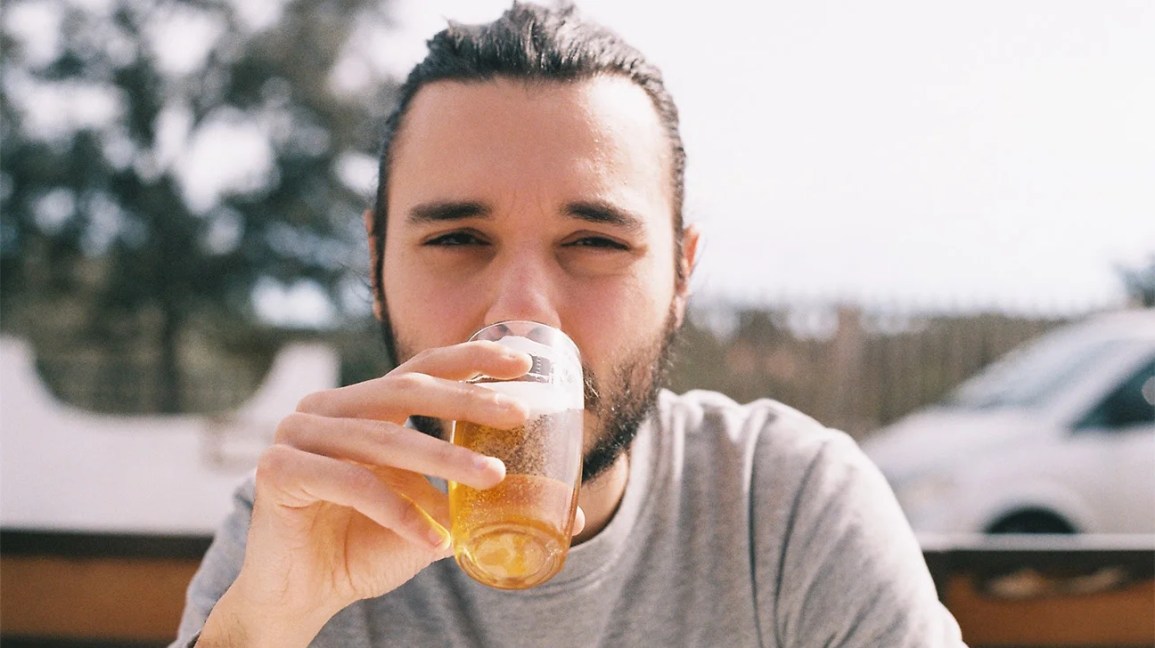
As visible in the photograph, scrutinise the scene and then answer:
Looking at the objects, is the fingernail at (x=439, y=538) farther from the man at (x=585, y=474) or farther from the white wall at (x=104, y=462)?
the white wall at (x=104, y=462)

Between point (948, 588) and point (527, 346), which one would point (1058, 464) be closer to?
point (948, 588)

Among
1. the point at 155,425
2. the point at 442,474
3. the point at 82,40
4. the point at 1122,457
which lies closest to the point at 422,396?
the point at 442,474

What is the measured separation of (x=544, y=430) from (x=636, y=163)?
61 centimetres

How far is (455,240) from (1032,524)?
4206mm

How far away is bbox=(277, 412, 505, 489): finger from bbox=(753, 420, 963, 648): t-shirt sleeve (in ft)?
2.23

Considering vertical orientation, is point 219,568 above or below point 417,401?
below

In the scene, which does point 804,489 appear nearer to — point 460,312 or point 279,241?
point 460,312

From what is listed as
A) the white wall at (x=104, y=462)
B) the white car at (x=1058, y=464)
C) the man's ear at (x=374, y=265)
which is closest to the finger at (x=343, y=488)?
the man's ear at (x=374, y=265)

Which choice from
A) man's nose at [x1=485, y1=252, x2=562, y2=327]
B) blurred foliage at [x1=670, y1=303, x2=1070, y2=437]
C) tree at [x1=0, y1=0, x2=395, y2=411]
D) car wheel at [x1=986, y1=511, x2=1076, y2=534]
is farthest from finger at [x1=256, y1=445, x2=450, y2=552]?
tree at [x1=0, y1=0, x2=395, y2=411]

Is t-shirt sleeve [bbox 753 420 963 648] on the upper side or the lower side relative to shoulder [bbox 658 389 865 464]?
lower

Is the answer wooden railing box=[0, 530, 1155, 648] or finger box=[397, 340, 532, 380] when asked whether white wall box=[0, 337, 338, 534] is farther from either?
finger box=[397, 340, 532, 380]

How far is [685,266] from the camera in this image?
1.77 meters

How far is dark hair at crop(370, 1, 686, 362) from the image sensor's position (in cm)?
152

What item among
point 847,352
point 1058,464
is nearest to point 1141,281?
point 847,352
